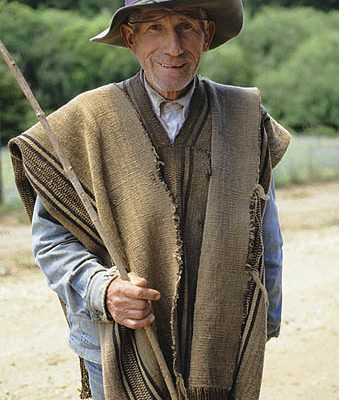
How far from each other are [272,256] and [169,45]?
27.8 inches

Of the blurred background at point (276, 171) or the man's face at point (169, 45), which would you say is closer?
the man's face at point (169, 45)

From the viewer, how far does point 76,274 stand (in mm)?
2373

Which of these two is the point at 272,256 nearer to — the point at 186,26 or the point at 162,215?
the point at 162,215

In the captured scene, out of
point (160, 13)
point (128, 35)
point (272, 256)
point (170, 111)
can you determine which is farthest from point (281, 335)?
point (160, 13)

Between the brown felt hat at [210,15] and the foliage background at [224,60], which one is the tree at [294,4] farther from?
the brown felt hat at [210,15]

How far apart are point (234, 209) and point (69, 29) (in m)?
19.2

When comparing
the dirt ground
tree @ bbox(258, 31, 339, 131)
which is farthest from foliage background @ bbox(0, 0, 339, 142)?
the dirt ground

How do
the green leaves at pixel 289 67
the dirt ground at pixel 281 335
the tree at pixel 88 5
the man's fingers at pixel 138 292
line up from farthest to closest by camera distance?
1. the tree at pixel 88 5
2. the green leaves at pixel 289 67
3. the dirt ground at pixel 281 335
4. the man's fingers at pixel 138 292

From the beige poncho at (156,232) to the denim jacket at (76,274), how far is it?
47mm

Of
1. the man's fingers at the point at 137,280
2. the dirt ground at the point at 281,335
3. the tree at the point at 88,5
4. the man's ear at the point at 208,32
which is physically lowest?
the tree at the point at 88,5

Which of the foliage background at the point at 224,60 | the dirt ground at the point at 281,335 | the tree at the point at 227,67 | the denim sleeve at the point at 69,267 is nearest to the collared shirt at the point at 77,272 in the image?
the denim sleeve at the point at 69,267

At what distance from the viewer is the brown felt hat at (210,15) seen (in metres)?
2.29

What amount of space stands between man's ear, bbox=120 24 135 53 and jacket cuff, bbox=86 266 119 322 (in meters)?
0.62

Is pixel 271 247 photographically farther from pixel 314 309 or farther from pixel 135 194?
pixel 314 309
